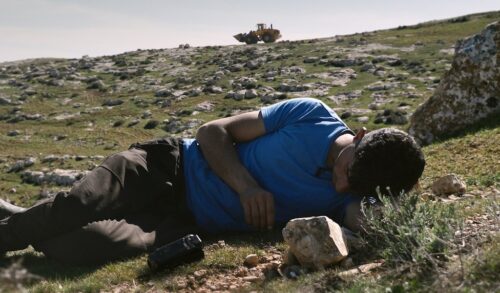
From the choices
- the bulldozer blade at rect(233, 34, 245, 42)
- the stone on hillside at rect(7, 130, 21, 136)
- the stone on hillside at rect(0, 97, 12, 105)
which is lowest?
the stone on hillside at rect(7, 130, 21, 136)

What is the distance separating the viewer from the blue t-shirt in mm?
6594

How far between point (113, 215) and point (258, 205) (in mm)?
1757

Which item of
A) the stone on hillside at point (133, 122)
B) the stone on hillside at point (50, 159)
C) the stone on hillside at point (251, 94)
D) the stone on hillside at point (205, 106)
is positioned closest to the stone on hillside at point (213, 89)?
the stone on hillside at point (251, 94)

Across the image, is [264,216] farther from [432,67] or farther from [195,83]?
[195,83]

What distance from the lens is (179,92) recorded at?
64188 mm

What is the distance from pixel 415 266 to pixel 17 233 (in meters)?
4.44

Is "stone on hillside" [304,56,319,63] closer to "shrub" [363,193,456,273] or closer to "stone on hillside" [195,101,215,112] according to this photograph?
"stone on hillside" [195,101,215,112]

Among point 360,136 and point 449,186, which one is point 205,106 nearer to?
point 449,186

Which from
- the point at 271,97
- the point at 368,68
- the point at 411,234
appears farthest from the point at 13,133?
the point at 411,234

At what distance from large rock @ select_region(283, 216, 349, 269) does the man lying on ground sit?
62 cm

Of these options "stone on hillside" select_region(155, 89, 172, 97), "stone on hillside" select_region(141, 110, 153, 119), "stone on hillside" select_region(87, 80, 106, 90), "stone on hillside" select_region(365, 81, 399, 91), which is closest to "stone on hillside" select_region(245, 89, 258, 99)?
"stone on hillside" select_region(141, 110, 153, 119)

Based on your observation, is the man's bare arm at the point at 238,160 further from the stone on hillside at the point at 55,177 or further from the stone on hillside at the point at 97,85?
the stone on hillside at the point at 97,85

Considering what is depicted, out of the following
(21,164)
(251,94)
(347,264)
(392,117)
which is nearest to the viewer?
(347,264)

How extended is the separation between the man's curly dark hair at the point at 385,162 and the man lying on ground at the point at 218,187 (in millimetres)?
13
